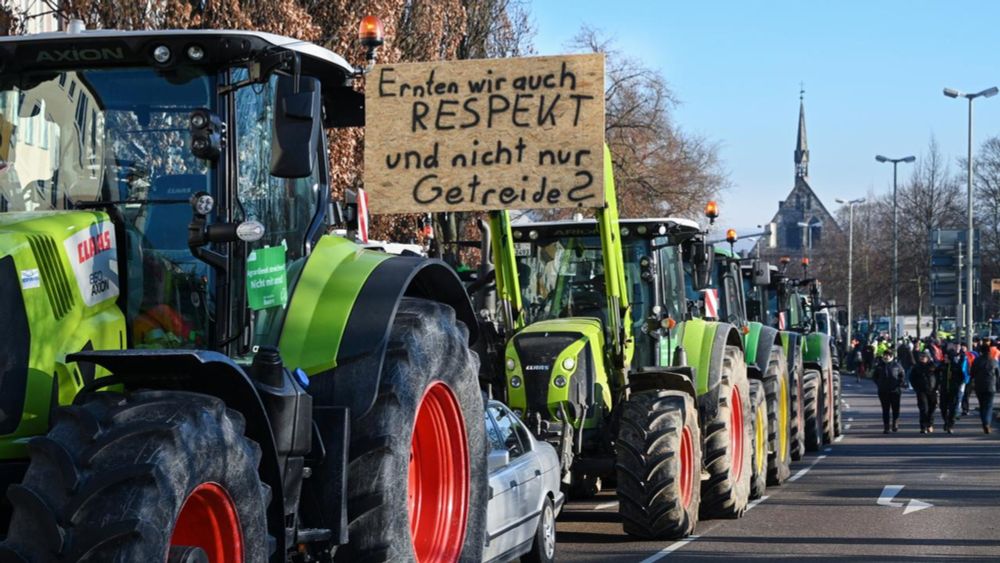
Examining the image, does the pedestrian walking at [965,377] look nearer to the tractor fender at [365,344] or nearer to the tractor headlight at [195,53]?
the tractor fender at [365,344]

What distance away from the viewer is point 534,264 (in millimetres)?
14383

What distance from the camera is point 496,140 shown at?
34.3 ft

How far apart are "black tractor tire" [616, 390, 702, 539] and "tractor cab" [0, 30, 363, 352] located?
21.6ft

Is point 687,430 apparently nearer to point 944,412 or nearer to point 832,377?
point 832,377

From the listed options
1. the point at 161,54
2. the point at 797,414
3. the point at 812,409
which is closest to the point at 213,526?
the point at 161,54

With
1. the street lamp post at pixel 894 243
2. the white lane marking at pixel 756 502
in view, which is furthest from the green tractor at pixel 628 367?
the street lamp post at pixel 894 243

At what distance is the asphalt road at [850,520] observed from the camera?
40.2ft

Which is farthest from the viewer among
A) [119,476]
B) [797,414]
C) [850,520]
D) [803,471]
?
[797,414]

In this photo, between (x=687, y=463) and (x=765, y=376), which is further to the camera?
(x=765, y=376)

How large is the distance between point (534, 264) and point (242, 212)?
317 inches

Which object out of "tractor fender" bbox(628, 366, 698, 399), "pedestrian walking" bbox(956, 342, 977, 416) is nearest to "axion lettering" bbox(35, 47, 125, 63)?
"tractor fender" bbox(628, 366, 698, 399)

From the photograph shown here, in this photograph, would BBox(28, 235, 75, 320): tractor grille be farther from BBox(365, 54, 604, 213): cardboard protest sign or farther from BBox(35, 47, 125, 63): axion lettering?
BBox(365, 54, 604, 213): cardboard protest sign

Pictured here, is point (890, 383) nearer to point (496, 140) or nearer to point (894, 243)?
point (496, 140)

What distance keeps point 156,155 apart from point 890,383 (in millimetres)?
24427
